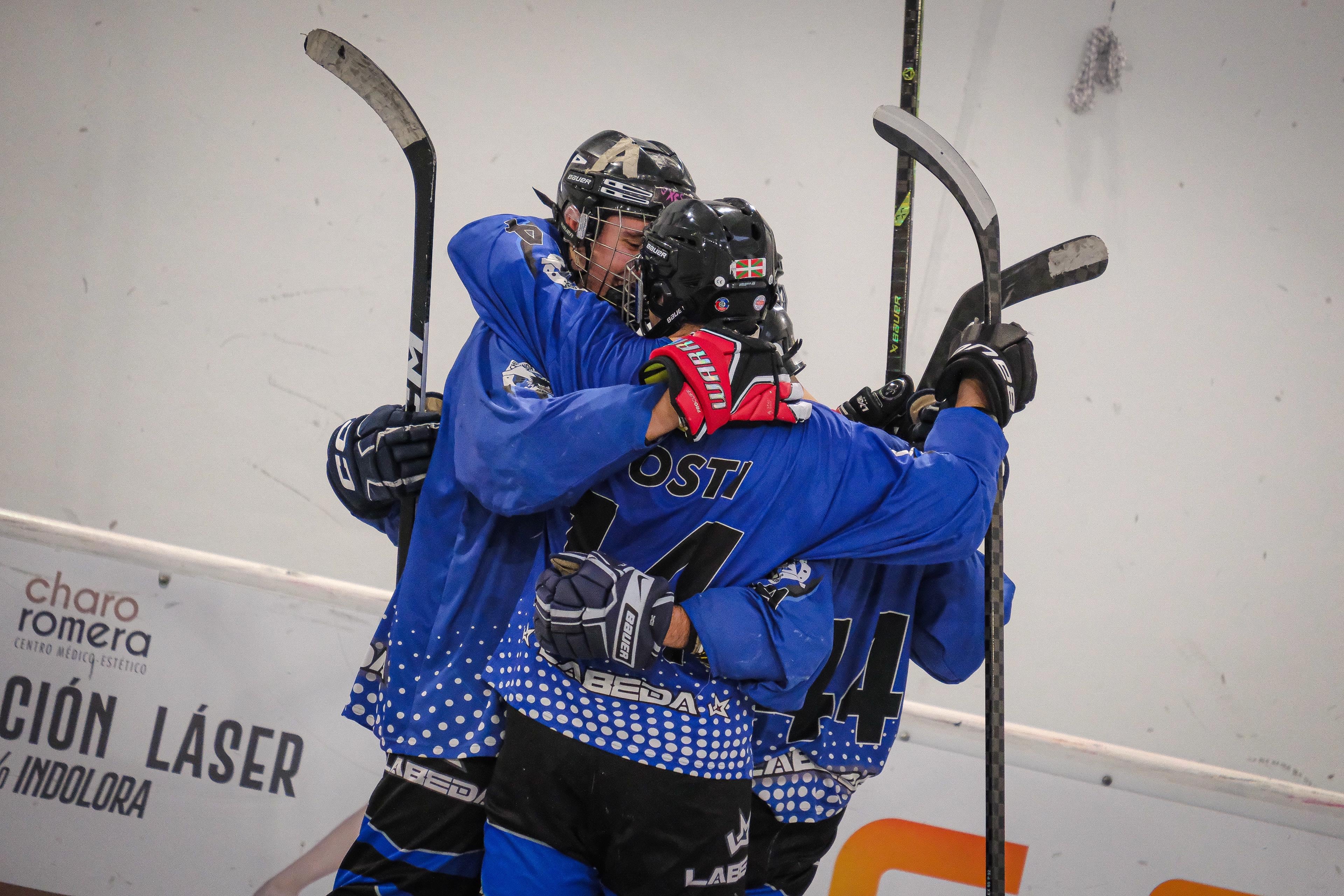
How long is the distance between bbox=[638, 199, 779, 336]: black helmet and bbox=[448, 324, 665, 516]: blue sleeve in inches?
5.8

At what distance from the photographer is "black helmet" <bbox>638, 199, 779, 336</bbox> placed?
129 centimetres

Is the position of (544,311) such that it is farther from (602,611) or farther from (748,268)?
(602,611)

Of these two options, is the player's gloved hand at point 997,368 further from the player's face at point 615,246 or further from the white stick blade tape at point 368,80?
the white stick blade tape at point 368,80

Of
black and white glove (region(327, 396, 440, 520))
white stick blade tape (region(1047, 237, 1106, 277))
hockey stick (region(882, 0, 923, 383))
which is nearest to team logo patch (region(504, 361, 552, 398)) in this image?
black and white glove (region(327, 396, 440, 520))

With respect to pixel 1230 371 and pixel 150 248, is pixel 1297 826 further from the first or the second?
pixel 150 248

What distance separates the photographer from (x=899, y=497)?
4.27 ft

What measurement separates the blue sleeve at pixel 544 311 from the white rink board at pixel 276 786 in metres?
1.36

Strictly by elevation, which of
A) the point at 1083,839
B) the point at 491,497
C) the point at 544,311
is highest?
the point at 544,311

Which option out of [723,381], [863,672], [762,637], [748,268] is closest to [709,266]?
[748,268]

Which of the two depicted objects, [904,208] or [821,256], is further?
[821,256]

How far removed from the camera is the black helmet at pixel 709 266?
1.29 m

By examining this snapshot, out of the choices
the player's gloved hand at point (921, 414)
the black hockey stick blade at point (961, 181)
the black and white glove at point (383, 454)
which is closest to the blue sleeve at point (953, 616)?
the player's gloved hand at point (921, 414)

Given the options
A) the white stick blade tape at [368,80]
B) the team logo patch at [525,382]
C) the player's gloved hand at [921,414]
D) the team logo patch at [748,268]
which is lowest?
the team logo patch at [525,382]

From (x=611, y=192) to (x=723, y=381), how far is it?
50 cm
